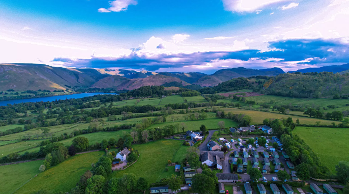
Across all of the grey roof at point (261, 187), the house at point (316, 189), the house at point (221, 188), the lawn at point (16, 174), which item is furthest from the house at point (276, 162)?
the lawn at point (16, 174)

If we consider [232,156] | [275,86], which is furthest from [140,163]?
[275,86]

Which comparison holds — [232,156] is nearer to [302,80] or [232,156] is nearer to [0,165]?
[0,165]

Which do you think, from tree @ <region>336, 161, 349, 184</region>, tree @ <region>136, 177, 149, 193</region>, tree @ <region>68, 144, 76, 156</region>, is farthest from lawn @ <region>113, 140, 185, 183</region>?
tree @ <region>336, 161, 349, 184</region>

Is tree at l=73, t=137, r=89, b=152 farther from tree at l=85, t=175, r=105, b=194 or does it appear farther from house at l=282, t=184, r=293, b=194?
house at l=282, t=184, r=293, b=194

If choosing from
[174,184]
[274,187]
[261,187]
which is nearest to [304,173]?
[274,187]

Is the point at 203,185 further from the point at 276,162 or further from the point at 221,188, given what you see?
the point at 276,162

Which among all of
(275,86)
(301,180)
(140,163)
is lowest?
(140,163)
